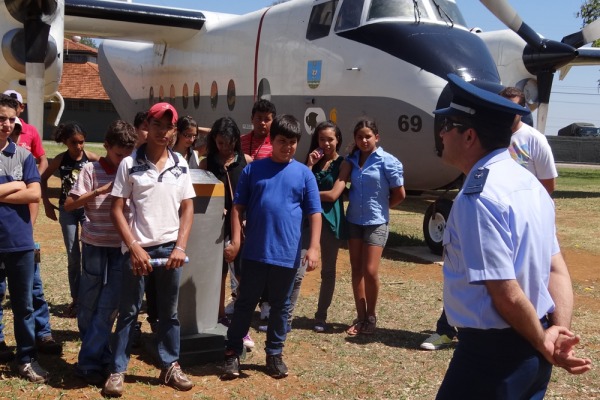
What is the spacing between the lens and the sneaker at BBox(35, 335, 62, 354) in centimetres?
498

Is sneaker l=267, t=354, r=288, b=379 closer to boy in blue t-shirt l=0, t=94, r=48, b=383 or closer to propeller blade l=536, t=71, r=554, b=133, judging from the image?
boy in blue t-shirt l=0, t=94, r=48, b=383

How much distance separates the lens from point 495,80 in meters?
8.57

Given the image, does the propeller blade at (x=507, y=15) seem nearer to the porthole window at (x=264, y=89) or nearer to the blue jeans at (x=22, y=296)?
the porthole window at (x=264, y=89)

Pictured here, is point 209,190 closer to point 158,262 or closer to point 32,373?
point 158,262

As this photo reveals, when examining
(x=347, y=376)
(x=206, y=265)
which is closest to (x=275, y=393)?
(x=347, y=376)

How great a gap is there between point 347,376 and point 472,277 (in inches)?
112

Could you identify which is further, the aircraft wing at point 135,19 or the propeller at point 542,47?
the aircraft wing at point 135,19

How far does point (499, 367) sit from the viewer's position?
2297 mm

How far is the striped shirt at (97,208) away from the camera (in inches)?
181

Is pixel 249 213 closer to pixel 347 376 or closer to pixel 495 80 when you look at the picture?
pixel 347 376

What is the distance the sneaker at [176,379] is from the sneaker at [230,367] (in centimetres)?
26

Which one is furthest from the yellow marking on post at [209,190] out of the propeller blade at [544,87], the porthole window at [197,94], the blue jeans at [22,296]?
the porthole window at [197,94]

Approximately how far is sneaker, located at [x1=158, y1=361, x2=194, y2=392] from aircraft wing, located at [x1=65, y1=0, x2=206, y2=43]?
1149 cm

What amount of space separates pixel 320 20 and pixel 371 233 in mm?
5527
